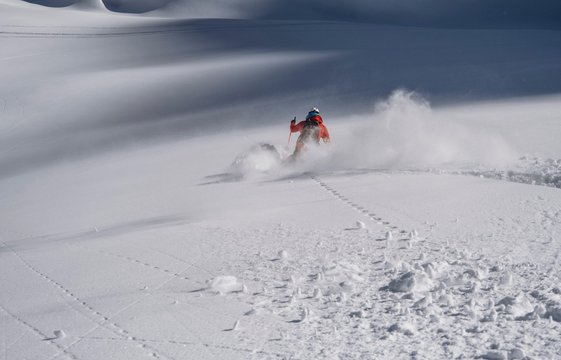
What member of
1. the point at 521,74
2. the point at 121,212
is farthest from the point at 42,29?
the point at 121,212

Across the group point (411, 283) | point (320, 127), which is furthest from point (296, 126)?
point (411, 283)

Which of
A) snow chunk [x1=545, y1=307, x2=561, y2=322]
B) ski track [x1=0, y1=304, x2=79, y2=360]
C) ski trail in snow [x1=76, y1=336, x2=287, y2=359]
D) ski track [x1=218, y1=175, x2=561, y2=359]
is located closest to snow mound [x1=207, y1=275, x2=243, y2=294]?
ski track [x1=218, y1=175, x2=561, y2=359]

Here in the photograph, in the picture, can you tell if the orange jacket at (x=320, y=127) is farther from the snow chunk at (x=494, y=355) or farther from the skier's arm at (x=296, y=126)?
the snow chunk at (x=494, y=355)

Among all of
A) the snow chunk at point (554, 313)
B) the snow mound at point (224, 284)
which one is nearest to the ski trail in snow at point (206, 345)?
the snow mound at point (224, 284)

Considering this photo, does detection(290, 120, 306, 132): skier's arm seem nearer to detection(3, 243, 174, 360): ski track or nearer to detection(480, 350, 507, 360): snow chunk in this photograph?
detection(3, 243, 174, 360): ski track

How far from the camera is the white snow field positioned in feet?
15.4

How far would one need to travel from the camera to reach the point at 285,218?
7.69 metres

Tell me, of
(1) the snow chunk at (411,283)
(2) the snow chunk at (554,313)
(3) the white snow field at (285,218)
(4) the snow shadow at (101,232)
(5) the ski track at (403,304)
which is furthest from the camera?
(4) the snow shadow at (101,232)

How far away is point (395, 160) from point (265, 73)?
45.0ft

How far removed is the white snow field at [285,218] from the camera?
4.69 meters

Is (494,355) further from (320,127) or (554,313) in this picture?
(320,127)

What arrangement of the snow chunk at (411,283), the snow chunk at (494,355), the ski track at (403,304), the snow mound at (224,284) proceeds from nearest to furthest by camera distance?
1. the snow chunk at (494,355)
2. the ski track at (403,304)
3. the snow chunk at (411,283)
4. the snow mound at (224,284)

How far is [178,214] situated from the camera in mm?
8672

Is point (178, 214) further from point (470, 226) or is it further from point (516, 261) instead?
point (516, 261)
